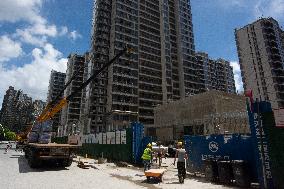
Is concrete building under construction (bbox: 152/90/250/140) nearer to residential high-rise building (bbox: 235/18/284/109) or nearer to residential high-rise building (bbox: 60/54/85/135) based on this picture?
residential high-rise building (bbox: 235/18/284/109)

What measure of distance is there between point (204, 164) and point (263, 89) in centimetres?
8060

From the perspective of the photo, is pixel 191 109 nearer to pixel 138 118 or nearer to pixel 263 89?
pixel 138 118

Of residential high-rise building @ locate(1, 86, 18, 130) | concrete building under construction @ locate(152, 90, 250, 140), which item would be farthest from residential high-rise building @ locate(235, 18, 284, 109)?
residential high-rise building @ locate(1, 86, 18, 130)

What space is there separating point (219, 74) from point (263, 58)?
216ft

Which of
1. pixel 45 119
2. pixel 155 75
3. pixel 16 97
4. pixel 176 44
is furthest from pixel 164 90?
pixel 16 97

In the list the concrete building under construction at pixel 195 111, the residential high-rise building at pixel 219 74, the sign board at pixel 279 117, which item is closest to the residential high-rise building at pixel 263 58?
the concrete building under construction at pixel 195 111

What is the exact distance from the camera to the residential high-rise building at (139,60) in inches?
3376

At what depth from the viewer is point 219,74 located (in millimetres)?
152625

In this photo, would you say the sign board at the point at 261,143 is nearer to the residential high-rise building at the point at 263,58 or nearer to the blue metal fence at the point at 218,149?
the blue metal fence at the point at 218,149

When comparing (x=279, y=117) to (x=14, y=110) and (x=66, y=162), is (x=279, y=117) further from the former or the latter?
(x=14, y=110)

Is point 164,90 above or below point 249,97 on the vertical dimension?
above

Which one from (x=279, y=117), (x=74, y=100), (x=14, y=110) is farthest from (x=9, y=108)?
(x=279, y=117)

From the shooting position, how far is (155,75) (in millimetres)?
98250

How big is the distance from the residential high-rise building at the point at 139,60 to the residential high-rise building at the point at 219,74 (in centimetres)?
2379
